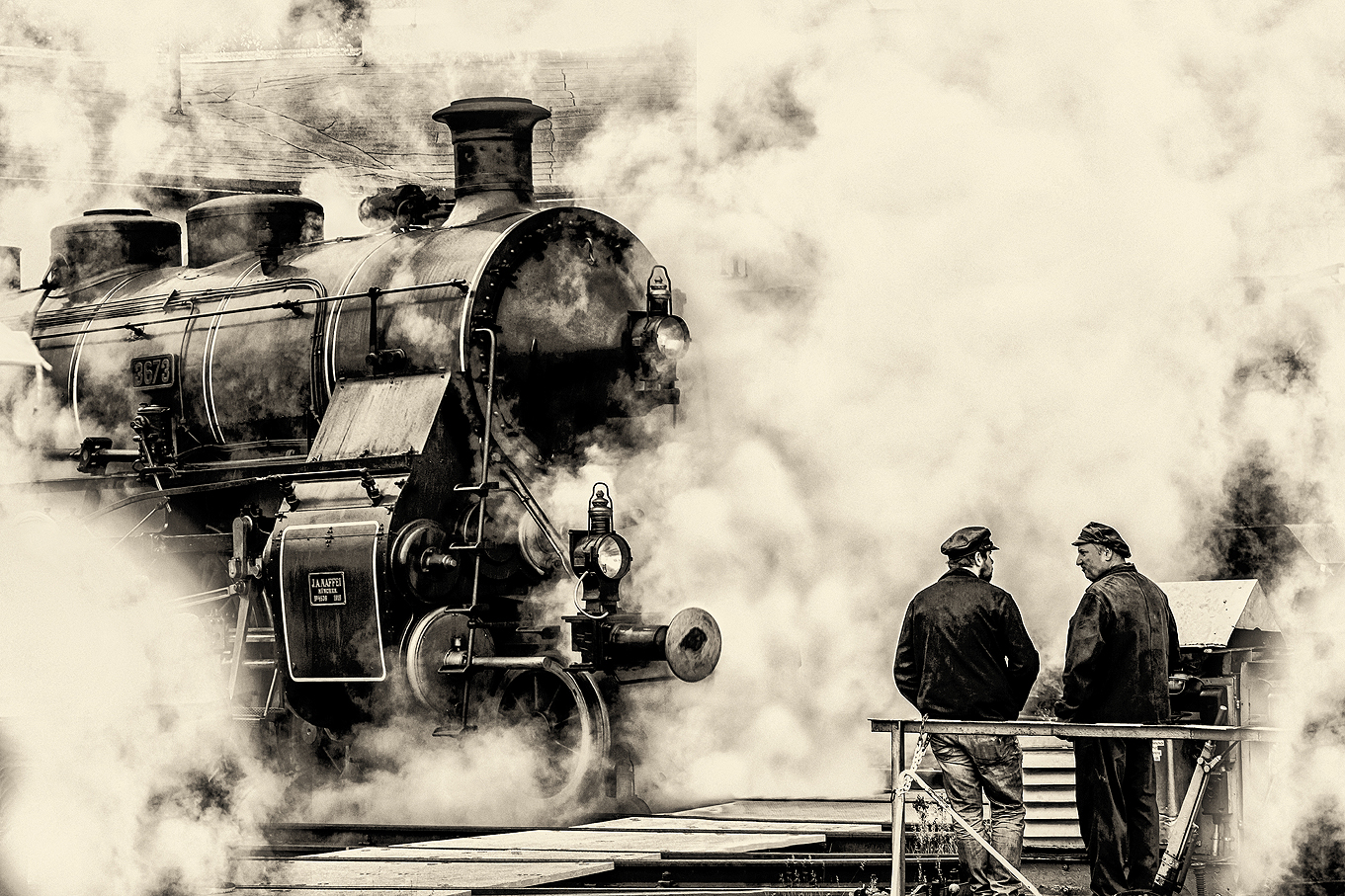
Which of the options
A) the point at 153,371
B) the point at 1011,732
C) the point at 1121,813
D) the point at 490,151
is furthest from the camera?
the point at 153,371

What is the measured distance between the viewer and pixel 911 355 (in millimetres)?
9195

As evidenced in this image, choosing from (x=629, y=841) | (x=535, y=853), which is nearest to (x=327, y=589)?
(x=535, y=853)

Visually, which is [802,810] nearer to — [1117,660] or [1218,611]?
[1218,611]

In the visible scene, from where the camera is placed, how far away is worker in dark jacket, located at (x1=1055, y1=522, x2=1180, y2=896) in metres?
5.85

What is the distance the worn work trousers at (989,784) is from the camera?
5.92 meters

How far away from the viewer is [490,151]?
9.45 m

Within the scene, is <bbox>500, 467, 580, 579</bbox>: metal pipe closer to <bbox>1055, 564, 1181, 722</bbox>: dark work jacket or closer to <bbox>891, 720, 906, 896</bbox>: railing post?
<bbox>891, 720, 906, 896</bbox>: railing post

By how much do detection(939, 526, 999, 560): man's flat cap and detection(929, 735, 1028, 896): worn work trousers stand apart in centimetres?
66

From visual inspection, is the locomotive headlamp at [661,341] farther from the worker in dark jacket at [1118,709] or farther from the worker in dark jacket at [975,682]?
the worker in dark jacket at [1118,709]

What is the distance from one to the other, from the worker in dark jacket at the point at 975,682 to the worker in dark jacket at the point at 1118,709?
0.21 metres

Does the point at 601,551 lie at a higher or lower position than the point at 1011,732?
higher

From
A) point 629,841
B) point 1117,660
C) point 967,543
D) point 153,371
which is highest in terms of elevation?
point 153,371

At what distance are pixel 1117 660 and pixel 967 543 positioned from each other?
2.16 feet

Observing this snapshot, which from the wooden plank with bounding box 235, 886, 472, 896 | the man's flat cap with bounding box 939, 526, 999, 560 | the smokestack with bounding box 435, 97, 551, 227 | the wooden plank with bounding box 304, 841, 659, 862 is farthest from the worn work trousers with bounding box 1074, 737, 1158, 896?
the smokestack with bounding box 435, 97, 551, 227
